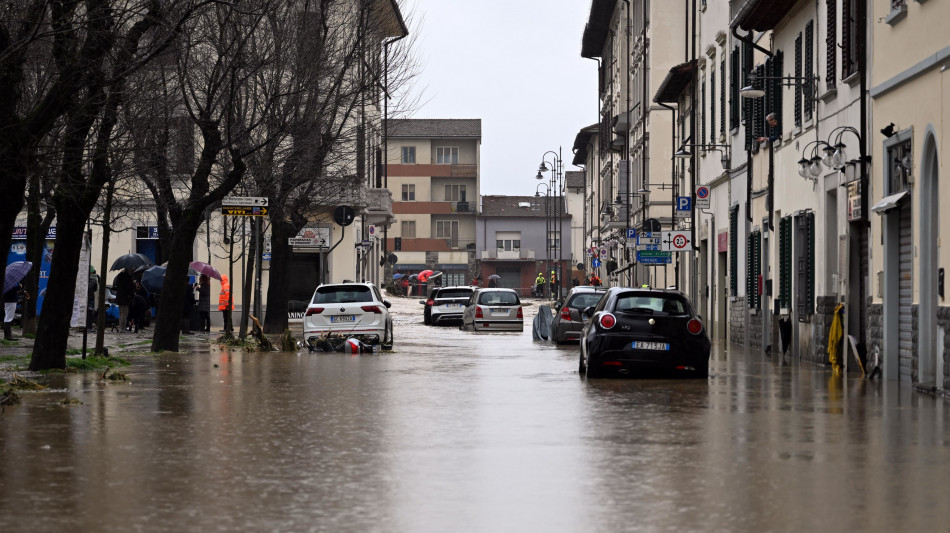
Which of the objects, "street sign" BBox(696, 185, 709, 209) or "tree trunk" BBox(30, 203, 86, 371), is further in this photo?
"street sign" BBox(696, 185, 709, 209)

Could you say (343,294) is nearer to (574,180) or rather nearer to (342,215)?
(342,215)

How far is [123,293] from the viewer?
1636 inches

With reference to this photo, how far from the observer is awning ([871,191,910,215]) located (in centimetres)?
2108

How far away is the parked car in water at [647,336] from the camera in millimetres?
22172

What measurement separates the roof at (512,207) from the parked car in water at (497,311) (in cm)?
8919

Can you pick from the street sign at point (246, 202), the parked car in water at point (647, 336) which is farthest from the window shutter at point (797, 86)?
the street sign at point (246, 202)

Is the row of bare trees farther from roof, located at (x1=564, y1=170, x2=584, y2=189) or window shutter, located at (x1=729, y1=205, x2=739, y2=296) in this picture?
roof, located at (x1=564, y1=170, x2=584, y2=189)

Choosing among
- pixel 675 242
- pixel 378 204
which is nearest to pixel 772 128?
pixel 675 242

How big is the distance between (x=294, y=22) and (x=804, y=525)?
28059 millimetres

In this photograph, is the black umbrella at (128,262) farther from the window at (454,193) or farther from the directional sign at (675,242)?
the window at (454,193)

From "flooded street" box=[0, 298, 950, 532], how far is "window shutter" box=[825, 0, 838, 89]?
301 inches

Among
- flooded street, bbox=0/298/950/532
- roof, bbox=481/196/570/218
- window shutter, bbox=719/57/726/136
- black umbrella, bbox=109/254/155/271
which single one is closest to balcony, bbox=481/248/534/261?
roof, bbox=481/196/570/218

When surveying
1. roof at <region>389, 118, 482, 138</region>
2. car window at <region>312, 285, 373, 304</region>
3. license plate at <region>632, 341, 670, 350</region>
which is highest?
roof at <region>389, 118, 482, 138</region>

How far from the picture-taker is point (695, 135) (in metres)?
46.8
